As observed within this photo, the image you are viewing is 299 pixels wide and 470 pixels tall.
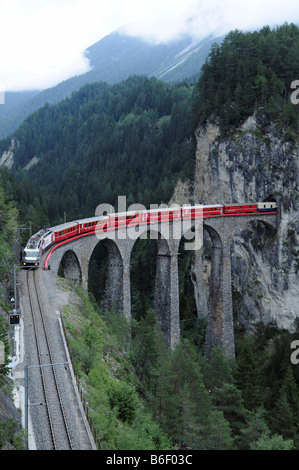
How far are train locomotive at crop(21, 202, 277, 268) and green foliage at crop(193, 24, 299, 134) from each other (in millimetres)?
11037

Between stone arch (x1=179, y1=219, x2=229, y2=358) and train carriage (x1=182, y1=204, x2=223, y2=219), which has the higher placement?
train carriage (x1=182, y1=204, x2=223, y2=219)

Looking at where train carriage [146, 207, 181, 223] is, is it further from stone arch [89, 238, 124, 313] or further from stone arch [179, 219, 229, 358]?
stone arch [89, 238, 124, 313]

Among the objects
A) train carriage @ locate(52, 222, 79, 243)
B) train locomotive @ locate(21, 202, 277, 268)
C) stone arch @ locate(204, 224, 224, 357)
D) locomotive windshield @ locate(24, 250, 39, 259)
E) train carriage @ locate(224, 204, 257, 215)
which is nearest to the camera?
locomotive windshield @ locate(24, 250, 39, 259)

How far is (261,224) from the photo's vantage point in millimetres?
57938

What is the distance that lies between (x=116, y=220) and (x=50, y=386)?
2311cm

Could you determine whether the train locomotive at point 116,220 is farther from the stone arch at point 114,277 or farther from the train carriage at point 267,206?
the stone arch at point 114,277

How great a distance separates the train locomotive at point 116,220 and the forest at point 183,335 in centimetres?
210

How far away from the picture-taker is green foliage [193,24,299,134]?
58.7 metres

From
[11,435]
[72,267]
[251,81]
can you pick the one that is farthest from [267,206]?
[11,435]

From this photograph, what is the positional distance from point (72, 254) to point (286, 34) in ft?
161

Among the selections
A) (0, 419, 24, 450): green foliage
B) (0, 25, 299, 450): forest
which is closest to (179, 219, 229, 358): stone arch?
(0, 25, 299, 450): forest

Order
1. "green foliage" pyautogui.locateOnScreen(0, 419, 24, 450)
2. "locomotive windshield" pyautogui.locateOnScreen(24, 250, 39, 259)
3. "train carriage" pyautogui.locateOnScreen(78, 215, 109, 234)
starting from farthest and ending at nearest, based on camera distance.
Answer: "train carriage" pyautogui.locateOnScreen(78, 215, 109, 234)
"locomotive windshield" pyautogui.locateOnScreen(24, 250, 39, 259)
"green foliage" pyautogui.locateOnScreen(0, 419, 24, 450)

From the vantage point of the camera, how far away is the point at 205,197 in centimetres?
6850

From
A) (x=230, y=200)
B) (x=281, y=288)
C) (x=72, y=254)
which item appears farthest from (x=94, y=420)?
(x=230, y=200)
